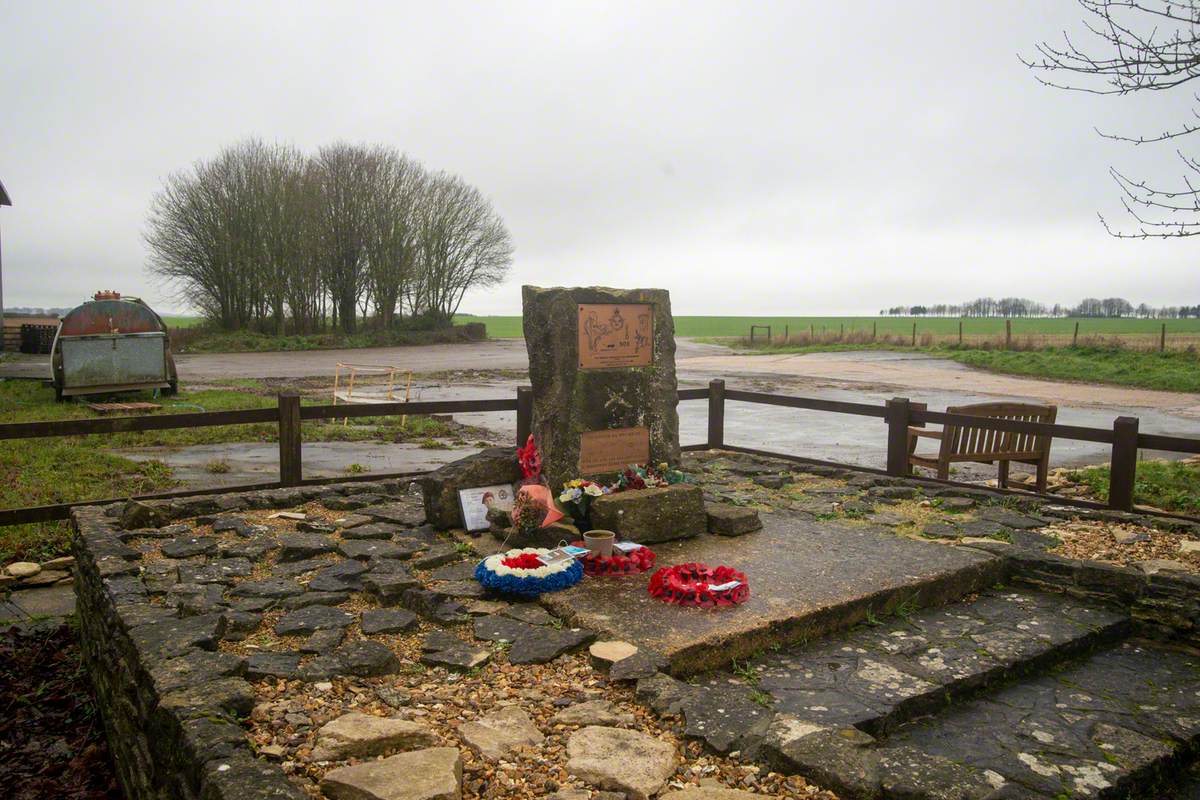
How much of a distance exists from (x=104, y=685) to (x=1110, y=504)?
7.77 meters

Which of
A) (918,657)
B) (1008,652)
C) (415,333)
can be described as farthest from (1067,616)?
(415,333)

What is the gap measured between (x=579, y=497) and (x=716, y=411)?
15.0ft

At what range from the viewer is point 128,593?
16.4 ft

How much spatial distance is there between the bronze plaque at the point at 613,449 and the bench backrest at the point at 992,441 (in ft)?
10.8

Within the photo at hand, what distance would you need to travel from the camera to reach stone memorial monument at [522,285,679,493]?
21.7 feet

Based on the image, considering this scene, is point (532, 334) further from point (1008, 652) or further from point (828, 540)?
point (1008, 652)

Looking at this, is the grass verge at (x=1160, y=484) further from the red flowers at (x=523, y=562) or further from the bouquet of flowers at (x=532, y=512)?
the red flowers at (x=523, y=562)

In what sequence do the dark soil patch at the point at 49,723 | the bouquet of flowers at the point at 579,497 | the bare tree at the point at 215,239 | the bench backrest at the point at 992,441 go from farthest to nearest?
the bare tree at the point at 215,239 → the bench backrest at the point at 992,441 → the bouquet of flowers at the point at 579,497 → the dark soil patch at the point at 49,723

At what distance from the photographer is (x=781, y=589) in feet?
17.3

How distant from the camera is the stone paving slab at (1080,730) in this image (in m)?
3.58

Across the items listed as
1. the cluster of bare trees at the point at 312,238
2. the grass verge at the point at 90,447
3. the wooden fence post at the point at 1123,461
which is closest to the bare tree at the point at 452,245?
the cluster of bare trees at the point at 312,238

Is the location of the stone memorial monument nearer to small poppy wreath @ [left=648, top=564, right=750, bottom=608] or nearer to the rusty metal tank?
small poppy wreath @ [left=648, top=564, right=750, bottom=608]

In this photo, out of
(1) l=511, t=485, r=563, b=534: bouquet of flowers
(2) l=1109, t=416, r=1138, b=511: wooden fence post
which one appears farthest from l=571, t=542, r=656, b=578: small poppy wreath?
(2) l=1109, t=416, r=1138, b=511: wooden fence post

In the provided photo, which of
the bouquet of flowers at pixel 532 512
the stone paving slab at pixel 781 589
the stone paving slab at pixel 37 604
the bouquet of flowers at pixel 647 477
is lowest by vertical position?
the stone paving slab at pixel 37 604
